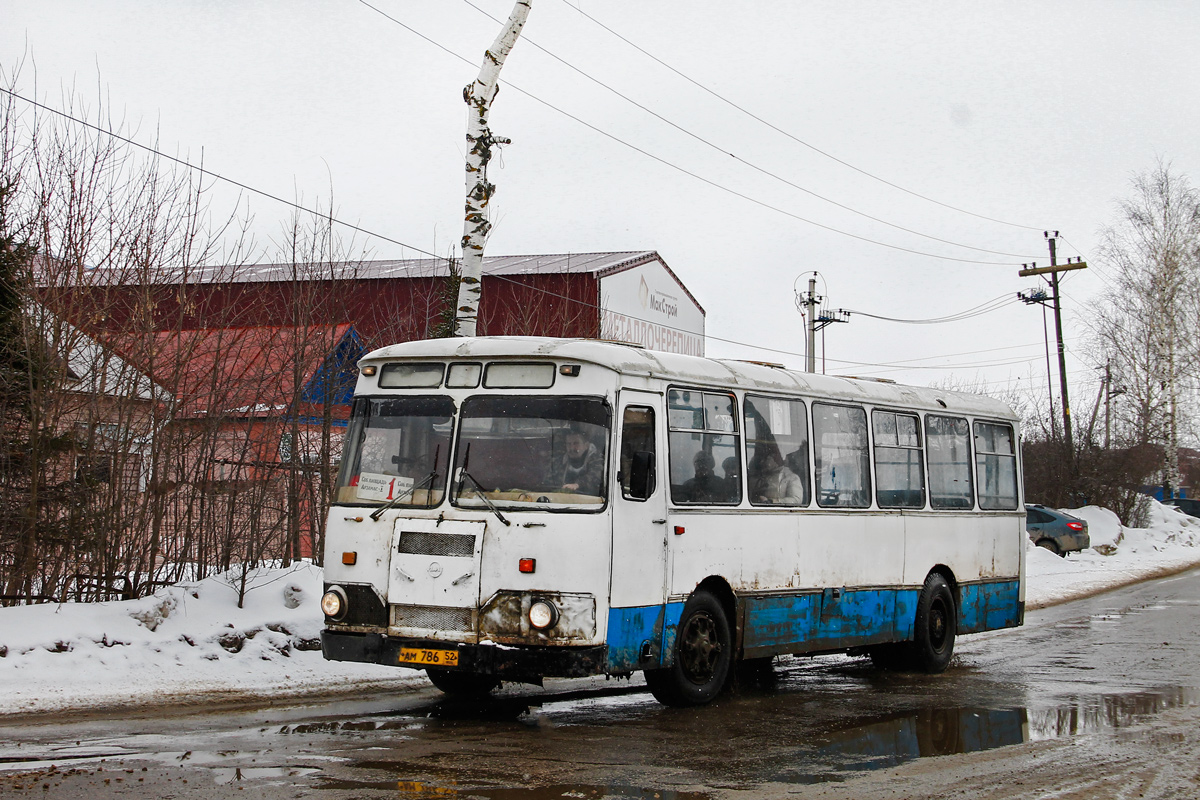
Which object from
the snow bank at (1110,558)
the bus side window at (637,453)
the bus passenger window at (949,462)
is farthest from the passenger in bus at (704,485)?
the snow bank at (1110,558)

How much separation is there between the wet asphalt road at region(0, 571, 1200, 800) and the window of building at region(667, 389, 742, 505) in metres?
1.80

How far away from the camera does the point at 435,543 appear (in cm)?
898

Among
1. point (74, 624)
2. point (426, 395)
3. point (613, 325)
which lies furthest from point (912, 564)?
point (613, 325)

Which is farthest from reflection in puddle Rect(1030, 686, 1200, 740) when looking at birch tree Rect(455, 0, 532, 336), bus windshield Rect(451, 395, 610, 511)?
birch tree Rect(455, 0, 532, 336)

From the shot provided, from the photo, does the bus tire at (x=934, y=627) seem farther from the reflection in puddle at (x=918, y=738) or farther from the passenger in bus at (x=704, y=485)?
the passenger in bus at (x=704, y=485)

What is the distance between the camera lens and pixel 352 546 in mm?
9281

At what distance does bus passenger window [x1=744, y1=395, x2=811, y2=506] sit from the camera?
1096cm

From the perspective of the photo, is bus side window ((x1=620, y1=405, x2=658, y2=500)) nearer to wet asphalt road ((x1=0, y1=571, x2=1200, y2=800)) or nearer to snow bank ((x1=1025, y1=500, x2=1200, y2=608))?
wet asphalt road ((x1=0, y1=571, x2=1200, y2=800))

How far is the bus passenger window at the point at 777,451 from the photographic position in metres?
11.0

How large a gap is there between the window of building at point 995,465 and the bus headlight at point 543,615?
7.87 m

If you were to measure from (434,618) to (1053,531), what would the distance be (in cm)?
2935

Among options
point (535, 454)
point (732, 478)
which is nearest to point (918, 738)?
point (732, 478)

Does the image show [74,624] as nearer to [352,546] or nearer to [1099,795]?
[352,546]

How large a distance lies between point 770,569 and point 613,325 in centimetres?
2961
